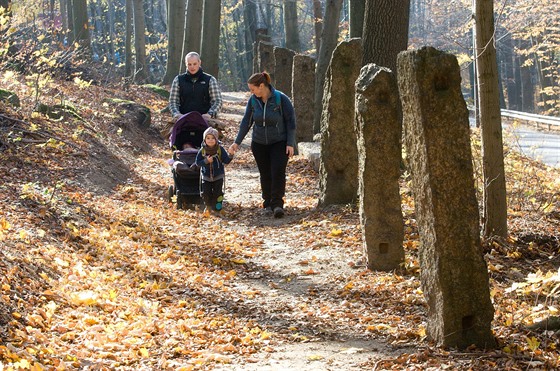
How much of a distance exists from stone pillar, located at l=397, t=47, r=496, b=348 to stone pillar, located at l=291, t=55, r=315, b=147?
11715 mm

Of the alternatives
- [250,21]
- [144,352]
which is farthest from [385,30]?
[250,21]

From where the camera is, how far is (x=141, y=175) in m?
15.0

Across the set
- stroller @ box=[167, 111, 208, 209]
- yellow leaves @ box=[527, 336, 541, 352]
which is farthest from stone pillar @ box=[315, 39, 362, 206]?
yellow leaves @ box=[527, 336, 541, 352]

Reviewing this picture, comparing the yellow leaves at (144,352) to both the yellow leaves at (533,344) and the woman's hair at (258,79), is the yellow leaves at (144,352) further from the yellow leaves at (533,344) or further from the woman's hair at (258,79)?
the woman's hair at (258,79)

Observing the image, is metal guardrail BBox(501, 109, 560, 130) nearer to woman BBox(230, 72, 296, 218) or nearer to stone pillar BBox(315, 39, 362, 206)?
woman BBox(230, 72, 296, 218)

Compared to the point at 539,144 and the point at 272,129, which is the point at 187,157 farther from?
the point at 539,144

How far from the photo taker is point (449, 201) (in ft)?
17.6

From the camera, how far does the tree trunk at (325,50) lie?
17.5 metres

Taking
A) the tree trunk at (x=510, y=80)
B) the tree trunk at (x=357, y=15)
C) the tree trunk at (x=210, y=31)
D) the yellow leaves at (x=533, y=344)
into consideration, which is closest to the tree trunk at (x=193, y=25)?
Result: the tree trunk at (x=210, y=31)

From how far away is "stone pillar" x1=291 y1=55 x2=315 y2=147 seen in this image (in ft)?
55.9

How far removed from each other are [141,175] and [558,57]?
3933 cm

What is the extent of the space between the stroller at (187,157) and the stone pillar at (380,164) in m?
4.53

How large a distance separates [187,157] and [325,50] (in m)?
7.20

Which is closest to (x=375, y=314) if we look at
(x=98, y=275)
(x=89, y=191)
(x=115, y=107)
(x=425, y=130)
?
(x=425, y=130)
